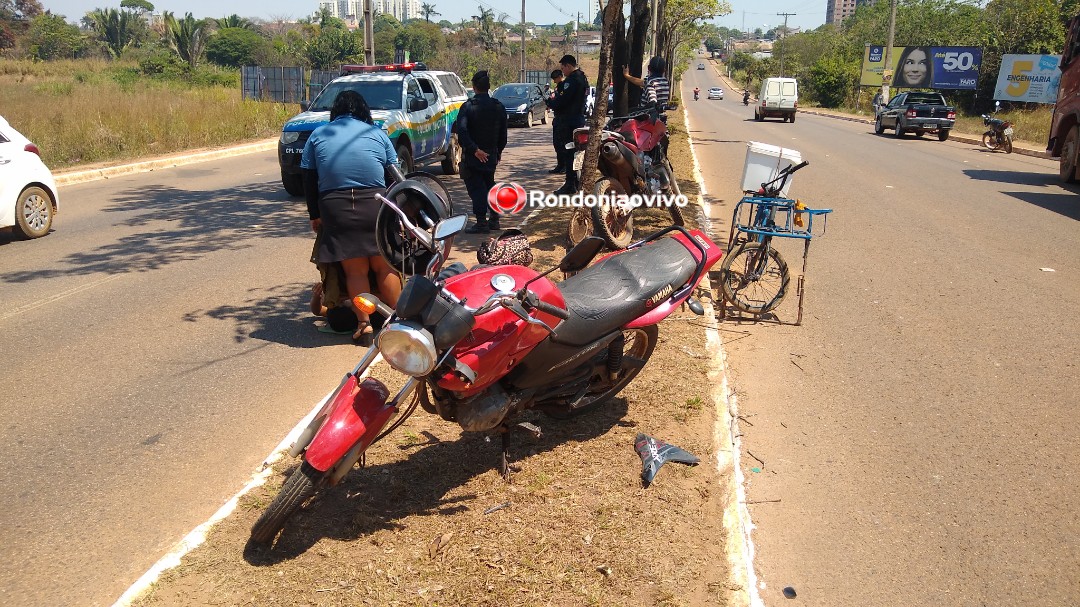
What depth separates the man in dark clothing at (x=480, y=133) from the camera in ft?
31.1

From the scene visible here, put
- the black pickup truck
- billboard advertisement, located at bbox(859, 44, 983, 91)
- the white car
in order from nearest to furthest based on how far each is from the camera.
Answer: the white car
the black pickup truck
billboard advertisement, located at bbox(859, 44, 983, 91)

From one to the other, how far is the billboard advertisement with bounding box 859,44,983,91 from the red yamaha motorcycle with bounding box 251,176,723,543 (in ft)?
150

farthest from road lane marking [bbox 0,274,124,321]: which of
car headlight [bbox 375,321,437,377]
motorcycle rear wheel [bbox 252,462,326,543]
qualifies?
car headlight [bbox 375,321,437,377]

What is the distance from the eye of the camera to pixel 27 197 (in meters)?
9.91

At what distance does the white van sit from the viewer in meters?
37.1

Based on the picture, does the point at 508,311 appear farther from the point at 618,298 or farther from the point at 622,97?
the point at 622,97

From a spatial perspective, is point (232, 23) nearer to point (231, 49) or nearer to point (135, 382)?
point (231, 49)

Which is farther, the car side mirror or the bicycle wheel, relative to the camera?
the car side mirror

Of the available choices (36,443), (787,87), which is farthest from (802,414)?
(787,87)

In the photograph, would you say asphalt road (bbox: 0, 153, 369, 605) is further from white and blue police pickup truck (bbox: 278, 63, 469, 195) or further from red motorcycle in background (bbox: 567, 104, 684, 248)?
red motorcycle in background (bbox: 567, 104, 684, 248)

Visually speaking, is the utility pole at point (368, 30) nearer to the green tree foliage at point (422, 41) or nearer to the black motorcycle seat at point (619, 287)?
the black motorcycle seat at point (619, 287)

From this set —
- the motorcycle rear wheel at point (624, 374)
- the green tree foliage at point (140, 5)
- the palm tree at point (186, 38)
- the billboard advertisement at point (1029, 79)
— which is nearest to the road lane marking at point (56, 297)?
the motorcycle rear wheel at point (624, 374)

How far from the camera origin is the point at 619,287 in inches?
175

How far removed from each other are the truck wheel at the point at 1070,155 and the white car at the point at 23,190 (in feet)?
59.1
